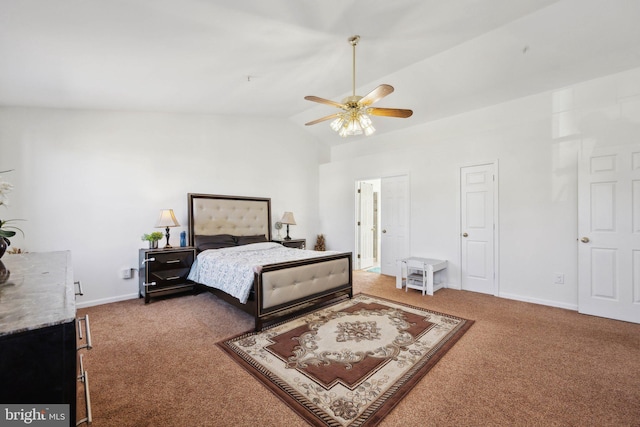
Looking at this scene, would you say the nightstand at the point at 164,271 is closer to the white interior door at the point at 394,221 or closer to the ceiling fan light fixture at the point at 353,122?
the ceiling fan light fixture at the point at 353,122

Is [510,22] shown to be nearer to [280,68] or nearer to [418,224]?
[280,68]

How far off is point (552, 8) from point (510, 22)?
336 millimetres

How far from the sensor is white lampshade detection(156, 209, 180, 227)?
393 cm

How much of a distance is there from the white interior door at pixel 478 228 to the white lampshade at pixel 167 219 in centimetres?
444

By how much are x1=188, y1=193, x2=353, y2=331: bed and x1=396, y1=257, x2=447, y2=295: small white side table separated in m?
1.12

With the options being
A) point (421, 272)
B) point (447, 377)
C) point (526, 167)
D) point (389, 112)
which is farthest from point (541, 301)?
point (389, 112)

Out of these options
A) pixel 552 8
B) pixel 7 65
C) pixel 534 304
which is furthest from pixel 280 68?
pixel 534 304

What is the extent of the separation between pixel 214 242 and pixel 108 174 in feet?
5.62

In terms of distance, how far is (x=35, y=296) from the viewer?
3.72ft

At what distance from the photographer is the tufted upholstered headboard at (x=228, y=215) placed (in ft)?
14.8

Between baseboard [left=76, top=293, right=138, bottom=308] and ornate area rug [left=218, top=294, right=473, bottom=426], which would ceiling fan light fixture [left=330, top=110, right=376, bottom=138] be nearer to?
ornate area rug [left=218, top=294, right=473, bottom=426]

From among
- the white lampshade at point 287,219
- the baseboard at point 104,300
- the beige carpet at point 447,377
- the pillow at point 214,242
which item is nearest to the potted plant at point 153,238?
the pillow at point 214,242

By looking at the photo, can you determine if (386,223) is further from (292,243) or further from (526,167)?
(526,167)

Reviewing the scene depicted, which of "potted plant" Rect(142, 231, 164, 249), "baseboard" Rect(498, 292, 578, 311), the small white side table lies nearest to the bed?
"potted plant" Rect(142, 231, 164, 249)
